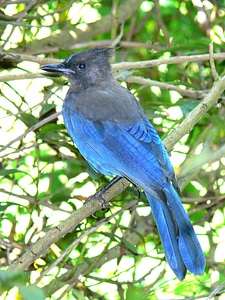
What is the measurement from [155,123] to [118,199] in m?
0.79

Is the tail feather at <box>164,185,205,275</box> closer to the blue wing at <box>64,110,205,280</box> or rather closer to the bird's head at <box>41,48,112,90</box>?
the blue wing at <box>64,110,205,280</box>

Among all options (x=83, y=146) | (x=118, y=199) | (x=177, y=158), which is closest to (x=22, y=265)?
(x=83, y=146)

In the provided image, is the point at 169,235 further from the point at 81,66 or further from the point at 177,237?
the point at 81,66

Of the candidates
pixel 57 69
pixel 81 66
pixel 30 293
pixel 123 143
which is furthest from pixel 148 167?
pixel 30 293

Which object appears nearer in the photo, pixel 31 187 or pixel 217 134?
pixel 217 134

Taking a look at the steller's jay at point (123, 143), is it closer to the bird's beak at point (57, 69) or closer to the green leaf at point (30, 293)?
the bird's beak at point (57, 69)

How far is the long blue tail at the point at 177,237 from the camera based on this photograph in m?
2.77

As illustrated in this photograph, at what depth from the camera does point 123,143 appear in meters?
3.34

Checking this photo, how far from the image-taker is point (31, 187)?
4.53 meters

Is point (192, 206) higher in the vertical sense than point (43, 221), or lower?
lower

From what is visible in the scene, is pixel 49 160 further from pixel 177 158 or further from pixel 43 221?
pixel 177 158

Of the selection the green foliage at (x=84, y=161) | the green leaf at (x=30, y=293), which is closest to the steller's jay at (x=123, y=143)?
the green foliage at (x=84, y=161)

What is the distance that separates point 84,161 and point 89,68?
58 cm

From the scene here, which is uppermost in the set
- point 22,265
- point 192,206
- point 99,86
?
point 99,86
